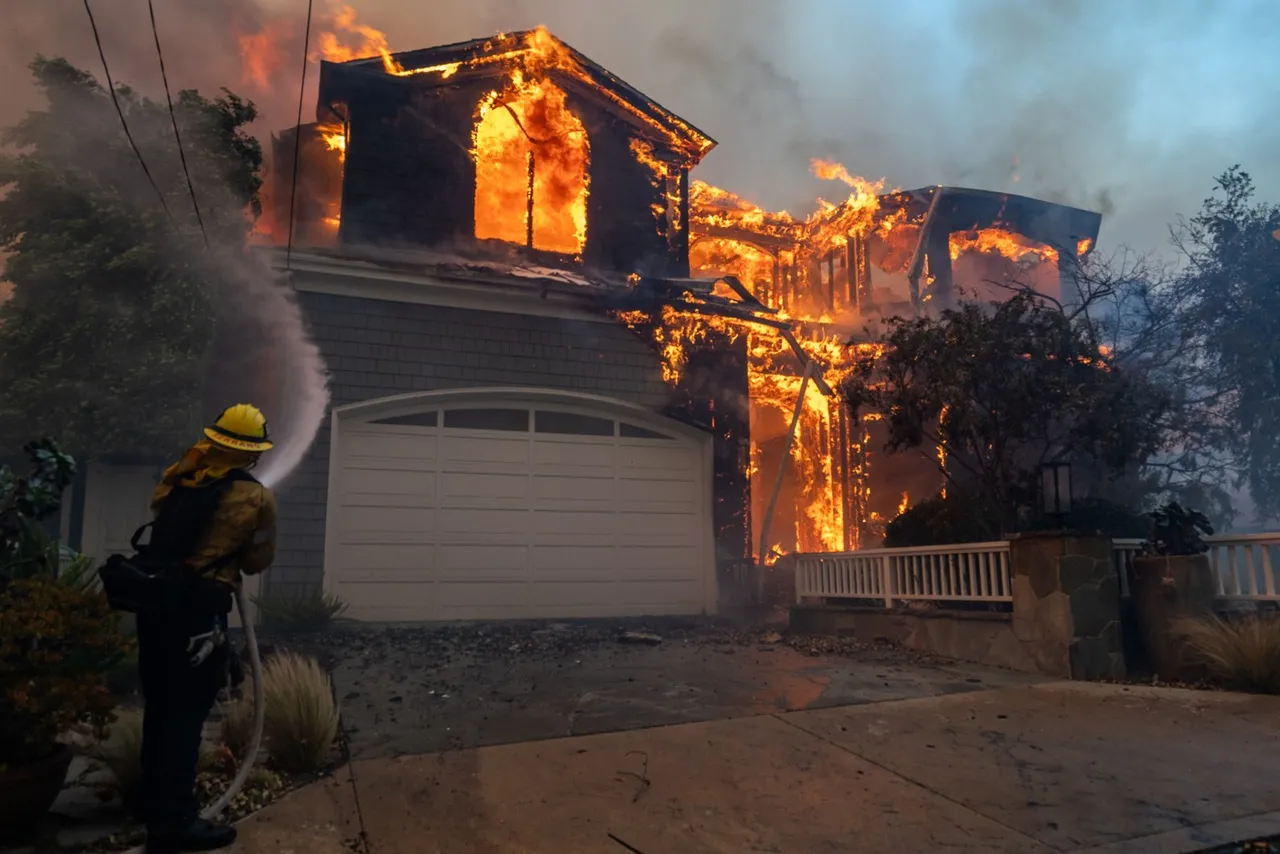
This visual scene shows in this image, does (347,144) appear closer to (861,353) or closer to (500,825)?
(861,353)

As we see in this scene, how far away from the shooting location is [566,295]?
1044 centimetres

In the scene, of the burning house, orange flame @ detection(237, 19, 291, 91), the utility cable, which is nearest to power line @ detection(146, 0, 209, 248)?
the burning house

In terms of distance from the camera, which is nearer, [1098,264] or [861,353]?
[861,353]

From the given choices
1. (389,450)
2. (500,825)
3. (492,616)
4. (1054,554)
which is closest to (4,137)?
(389,450)

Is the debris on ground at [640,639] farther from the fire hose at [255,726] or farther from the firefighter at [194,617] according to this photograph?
the firefighter at [194,617]

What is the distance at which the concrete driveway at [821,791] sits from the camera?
325 centimetres

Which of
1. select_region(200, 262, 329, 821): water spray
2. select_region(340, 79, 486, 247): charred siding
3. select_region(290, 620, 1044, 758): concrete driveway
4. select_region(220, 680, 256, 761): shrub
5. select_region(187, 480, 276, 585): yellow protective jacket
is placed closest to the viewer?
select_region(187, 480, 276, 585): yellow protective jacket

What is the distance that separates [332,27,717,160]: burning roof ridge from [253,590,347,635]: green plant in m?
6.88

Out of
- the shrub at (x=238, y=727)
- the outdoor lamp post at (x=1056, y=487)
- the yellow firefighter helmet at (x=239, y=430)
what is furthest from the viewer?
the outdoor lamp post at (x=1056, y=487)

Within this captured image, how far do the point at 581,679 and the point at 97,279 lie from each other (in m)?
6.31

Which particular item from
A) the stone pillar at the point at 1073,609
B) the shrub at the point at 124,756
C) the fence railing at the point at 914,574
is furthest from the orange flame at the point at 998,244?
the shrub at the point at 124,756

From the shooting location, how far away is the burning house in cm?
942

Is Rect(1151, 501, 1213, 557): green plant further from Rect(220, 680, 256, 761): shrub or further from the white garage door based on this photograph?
Rect(220, 680, 256, 761): shrub

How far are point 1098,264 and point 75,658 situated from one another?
46.6 ft
